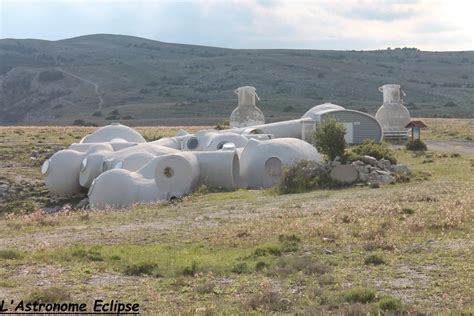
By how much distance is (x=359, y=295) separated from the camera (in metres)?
8.27

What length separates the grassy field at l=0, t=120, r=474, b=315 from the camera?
838cm

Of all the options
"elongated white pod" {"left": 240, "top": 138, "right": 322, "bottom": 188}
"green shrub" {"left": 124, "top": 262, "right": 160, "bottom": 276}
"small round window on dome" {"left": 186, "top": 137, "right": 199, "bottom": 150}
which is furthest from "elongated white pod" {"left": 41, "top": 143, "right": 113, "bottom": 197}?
"green shrub" {"left": 124, "top": 262, "right": 160, "bottom": 276}

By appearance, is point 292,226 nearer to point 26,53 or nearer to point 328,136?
point 328,136

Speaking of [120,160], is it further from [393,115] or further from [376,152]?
[393,115]

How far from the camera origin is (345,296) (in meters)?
8.30

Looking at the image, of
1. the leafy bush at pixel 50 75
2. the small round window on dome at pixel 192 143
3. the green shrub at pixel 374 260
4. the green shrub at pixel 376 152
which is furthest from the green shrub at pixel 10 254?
the leafy bush at pixel 50 75

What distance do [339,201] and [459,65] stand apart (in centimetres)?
11728

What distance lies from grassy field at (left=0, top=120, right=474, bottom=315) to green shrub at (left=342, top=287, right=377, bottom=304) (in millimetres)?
16

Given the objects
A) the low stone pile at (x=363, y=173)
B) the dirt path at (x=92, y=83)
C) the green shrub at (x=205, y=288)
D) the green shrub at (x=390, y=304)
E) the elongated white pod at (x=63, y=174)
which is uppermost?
the dirt path at (x=92, y=83)

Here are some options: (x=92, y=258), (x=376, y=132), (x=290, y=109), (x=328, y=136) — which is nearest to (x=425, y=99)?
(x=290, y=109)

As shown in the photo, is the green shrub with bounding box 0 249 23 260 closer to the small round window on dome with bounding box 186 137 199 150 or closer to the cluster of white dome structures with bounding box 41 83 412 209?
the cluster of white dome structures with bounding box 41 83 412 209

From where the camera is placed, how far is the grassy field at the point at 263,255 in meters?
8.38

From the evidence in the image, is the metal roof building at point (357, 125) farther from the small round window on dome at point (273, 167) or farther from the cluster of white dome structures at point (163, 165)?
the small round window on dome at point (273, 167)

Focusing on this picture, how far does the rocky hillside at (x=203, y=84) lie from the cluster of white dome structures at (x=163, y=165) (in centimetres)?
3548
